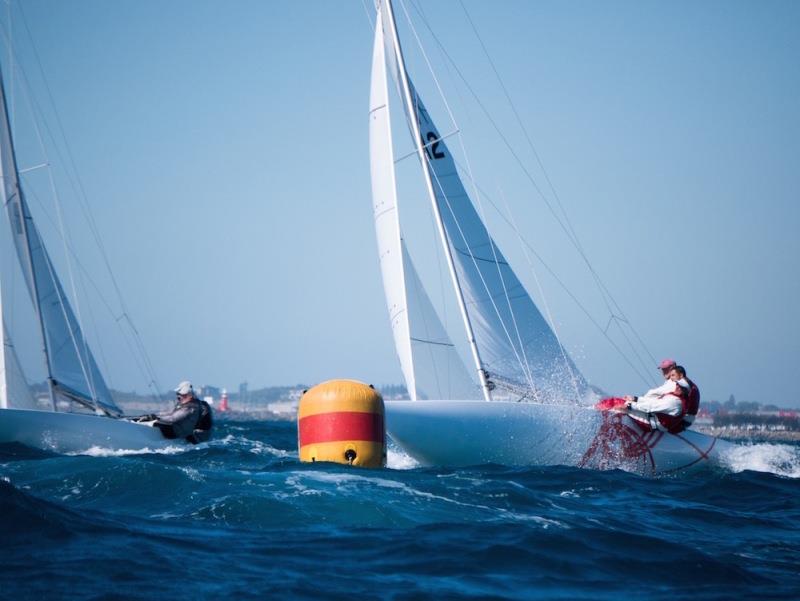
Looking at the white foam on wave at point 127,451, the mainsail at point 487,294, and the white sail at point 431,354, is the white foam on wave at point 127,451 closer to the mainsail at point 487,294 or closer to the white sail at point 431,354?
the white sail at point 431,354

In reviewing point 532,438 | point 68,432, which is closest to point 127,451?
point 68,432

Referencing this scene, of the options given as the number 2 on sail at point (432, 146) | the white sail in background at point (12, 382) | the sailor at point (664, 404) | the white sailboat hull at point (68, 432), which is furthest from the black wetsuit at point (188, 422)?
the sailor at point (664, 404)

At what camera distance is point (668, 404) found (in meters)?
13.9

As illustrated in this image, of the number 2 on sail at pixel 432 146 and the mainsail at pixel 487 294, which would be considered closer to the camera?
the mainsail at pixel 487 294

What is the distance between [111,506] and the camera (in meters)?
8.56

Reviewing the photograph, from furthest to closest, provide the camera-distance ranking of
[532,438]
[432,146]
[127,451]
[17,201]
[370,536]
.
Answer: [17,201]
[432,146]
[127,451]
[532,438]
[370,536]

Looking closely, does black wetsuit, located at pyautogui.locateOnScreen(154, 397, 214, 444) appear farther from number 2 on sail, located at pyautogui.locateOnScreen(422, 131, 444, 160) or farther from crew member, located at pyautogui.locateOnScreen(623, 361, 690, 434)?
crew member, located at pyautogui.locateOnScreen(623, 361, 690, 434)

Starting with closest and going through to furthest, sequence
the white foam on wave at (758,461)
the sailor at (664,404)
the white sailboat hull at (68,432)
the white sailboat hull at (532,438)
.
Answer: the white sailboat hull at (532,438)
the sailor at (664,404)
the white sailboat hull at (68,432)
the white foam on wave at (758,461)

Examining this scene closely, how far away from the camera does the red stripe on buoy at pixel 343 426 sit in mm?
10883

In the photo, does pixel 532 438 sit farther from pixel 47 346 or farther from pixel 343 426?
pixel 47 346

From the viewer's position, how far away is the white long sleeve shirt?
45.4 feet

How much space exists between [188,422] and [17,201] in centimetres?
646

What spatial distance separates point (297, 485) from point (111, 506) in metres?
1.82

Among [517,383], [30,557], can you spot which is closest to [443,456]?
[517,383]
